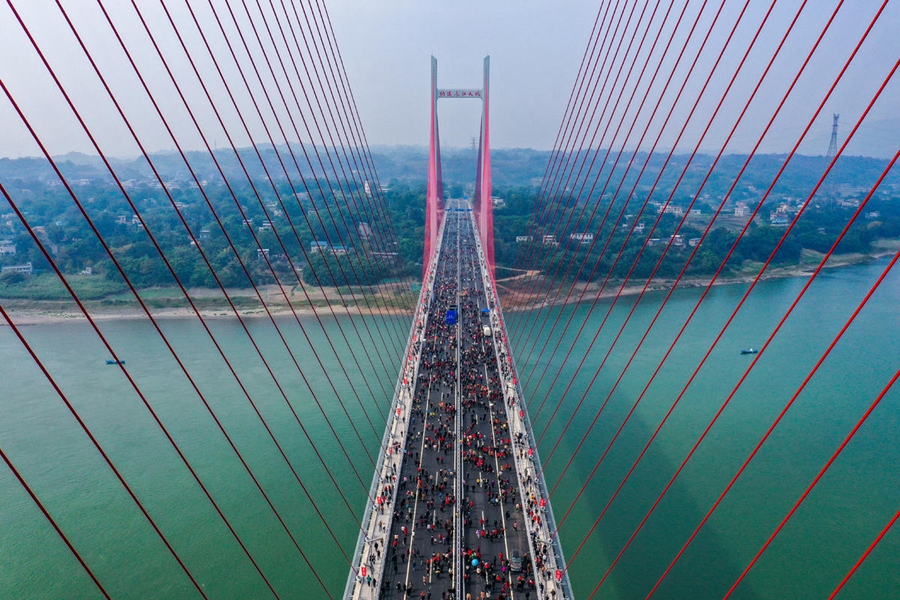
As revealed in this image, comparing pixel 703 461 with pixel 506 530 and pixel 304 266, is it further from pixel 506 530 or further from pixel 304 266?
pixel 304 266

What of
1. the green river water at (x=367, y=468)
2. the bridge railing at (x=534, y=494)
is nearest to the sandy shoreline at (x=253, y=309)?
the green river water at (x=367, y=468)

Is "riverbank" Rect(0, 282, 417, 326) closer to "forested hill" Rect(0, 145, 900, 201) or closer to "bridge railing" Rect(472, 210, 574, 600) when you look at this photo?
"bridge railing" Rect(472, 210, 574, 600)

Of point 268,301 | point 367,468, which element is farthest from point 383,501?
→ point 268,301

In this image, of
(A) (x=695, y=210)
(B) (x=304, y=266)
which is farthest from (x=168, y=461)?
(A) (x=695, y=210)

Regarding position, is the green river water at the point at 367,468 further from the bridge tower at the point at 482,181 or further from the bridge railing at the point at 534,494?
the bridge tower at the point at 482,181

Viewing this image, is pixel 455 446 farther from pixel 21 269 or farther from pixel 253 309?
pixel 21 269
